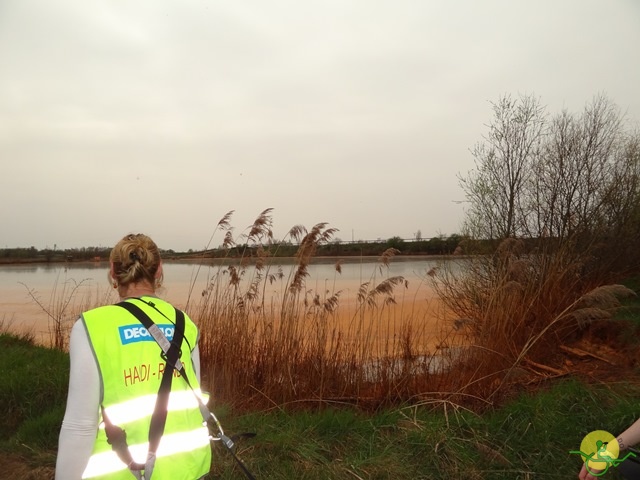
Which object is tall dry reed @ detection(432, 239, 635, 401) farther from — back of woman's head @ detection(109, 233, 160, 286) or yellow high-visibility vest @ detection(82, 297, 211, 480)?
back of woman's head @ detection(109, 233, 160, 286)

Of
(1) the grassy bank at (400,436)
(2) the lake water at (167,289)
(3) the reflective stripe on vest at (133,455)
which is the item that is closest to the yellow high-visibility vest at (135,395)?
(3) the reflective stripe on vest at (133,455)

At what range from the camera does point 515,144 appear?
10195 mm

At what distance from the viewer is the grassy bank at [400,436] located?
146 inches

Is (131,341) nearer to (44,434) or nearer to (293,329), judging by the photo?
(44,434)

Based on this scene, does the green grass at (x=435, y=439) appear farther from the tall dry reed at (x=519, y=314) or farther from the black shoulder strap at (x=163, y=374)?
the black shoulder strap at (x=163, y=374)

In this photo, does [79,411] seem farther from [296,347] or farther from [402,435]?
[296,347]

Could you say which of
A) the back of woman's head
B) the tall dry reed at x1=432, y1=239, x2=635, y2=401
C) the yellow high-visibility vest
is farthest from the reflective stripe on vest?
the tall dry reed at x1=432, y1=239, x2=635, y2=401

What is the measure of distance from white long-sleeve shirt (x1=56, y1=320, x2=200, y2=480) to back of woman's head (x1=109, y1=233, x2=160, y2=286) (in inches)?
15.5

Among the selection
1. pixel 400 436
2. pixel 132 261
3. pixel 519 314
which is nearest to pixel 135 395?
pixel 132 261

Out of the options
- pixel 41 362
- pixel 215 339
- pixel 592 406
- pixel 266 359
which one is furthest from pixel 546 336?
pixel 41 362

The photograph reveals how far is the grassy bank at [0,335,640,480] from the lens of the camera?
3.71m

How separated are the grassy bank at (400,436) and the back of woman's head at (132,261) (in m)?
2.27

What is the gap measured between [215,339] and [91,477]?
4.23m

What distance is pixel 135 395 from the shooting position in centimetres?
179
